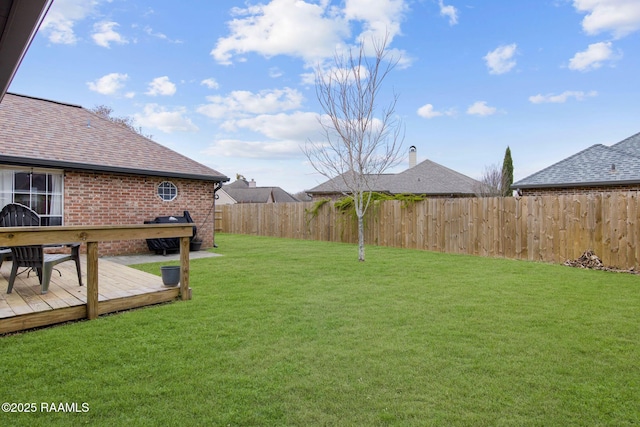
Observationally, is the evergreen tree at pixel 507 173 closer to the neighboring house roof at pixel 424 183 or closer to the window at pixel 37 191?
the neighboring house roof at pixel 424 183

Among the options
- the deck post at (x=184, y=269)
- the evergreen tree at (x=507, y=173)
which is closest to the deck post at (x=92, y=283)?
the deck post at (x=184, y=269)

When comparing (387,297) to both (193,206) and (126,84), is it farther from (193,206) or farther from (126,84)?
(126,84)

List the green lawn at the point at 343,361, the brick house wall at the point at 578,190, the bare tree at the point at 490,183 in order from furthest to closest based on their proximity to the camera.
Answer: the bare tree at the point at 490,183 → the brick house wall at the point at 578,190 → the green lawn at the point at 343,361

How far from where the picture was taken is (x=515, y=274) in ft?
23.8

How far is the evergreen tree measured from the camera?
78.4 feet

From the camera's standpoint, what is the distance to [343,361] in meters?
3.07

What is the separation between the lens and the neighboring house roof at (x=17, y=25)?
2000 millimetres

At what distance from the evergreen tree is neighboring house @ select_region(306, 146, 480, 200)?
1649mm

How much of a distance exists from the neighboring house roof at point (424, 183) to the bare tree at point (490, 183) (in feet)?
1.43

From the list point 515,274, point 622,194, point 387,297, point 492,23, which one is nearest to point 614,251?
point 622,194

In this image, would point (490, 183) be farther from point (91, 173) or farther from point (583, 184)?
point (91, 173)

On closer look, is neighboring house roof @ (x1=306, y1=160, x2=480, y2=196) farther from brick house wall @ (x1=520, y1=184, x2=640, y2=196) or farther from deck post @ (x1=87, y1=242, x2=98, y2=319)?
deck post @ (x1=87, y1=242, x2=98, y2=319)

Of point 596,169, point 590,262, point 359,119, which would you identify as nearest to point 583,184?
point 596,169

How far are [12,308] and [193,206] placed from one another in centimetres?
726
